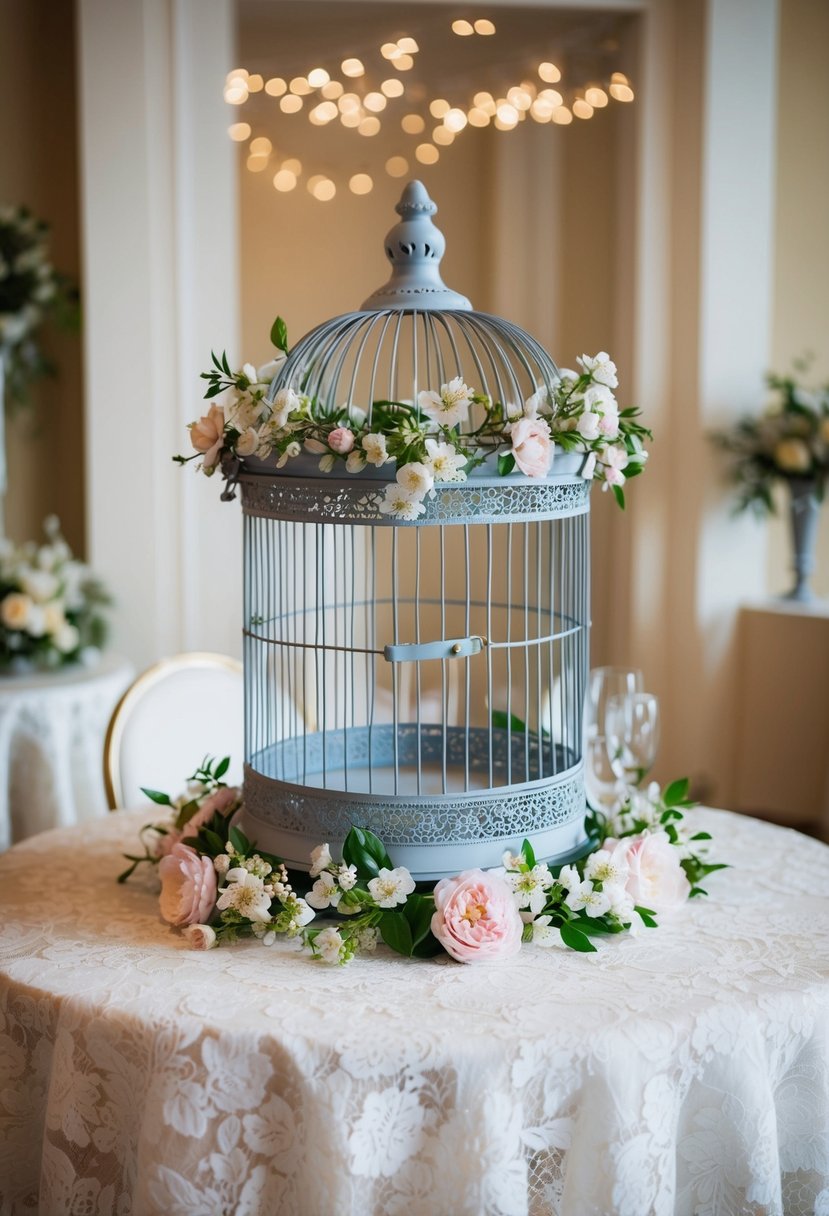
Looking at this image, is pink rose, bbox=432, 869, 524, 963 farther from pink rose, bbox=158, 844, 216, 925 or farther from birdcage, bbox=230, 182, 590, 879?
pink rose, bbox=158, 844, 216, 925

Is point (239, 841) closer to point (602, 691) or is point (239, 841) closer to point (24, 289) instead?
point (602, 691)

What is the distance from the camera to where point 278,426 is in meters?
1.78

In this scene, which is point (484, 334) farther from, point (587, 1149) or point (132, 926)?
point (587, 1149)

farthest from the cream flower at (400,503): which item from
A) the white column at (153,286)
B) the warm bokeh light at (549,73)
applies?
the warm bokeh light at (549,73)

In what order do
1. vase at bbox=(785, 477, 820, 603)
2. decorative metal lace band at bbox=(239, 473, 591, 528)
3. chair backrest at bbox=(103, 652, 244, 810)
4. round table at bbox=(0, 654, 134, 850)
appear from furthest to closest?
vase at bbox=(785, 477, 820, 603) → round table at bbox=(0, 654, 134, 850) → chair backrest at bbox=(103, 652, 244, 810) → decorative metal lace band at bbox=(239, 473, 591, 528)

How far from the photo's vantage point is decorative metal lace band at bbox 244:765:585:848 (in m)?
1.79

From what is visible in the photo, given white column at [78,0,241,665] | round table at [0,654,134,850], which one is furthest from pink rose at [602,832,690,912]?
white column at [78,0,241,665]

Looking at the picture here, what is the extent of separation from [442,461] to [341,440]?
0.15 m

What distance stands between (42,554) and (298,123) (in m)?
1.99

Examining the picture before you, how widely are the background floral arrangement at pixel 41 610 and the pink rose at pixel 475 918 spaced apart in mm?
2460

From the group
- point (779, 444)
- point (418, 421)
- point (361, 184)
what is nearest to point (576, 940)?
point (418, 421)

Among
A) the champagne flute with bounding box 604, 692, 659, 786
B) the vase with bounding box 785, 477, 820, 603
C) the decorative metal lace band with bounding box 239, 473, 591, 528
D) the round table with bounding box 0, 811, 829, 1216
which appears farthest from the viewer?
the vase with bounding box 785, 477, 820, 603

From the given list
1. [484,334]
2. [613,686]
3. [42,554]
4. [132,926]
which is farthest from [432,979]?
[42,554]

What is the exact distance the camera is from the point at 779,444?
180 inches
